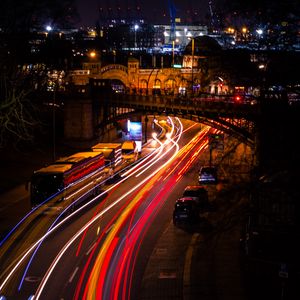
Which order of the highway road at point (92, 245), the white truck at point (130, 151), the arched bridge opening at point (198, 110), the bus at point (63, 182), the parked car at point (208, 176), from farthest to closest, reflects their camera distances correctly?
1. the white truck at point (130, 151)
2. the arched bridge opening at point (198, 110)
3. the parked car at point (208, 176)
4. the bus at point (63, 182)
5. the highway road at point (92, 245)

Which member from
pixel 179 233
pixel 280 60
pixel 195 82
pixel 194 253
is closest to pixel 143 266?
pixel 194 253

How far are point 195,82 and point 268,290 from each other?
47.5 m

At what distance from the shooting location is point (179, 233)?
2366 cm

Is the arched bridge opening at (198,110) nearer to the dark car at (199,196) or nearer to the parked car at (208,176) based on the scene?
the parked car at (208,176)

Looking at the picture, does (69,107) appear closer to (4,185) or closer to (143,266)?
(4,185)

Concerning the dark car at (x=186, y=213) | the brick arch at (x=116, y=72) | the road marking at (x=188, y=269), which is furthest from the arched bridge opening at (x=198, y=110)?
the brick arch at (x=116, y=72)

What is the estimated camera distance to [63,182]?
86.8 feet

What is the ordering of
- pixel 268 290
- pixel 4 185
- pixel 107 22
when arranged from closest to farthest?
pixel 268 290
pixel 4 185
pixel 107 22

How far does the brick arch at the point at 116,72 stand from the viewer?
8706cm

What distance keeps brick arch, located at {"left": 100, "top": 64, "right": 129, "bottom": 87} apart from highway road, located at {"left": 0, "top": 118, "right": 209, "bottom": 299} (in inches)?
2080

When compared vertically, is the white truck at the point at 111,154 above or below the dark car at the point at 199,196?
above

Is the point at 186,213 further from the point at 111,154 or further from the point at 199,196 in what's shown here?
the point at 111,154

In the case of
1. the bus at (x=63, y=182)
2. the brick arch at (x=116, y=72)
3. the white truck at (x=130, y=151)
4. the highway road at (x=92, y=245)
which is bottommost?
the highway road at (x=92, y=245)

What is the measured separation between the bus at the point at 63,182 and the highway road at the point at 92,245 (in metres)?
0.80
